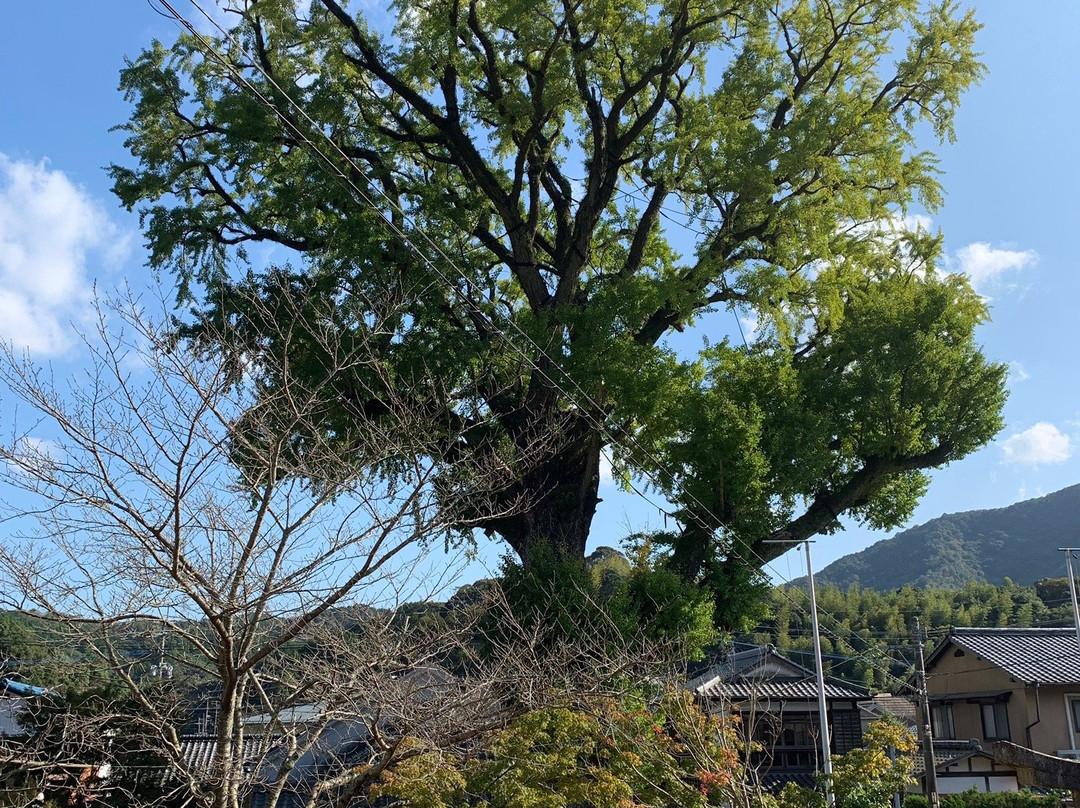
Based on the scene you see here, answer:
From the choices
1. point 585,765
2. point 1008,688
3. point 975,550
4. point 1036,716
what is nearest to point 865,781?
point 585,765

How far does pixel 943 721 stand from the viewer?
26156 millimetres

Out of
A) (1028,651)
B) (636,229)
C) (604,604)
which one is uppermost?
(636,229)

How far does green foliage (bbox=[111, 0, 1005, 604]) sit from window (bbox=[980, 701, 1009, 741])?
30.8 ft

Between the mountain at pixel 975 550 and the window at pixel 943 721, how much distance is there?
211 ft

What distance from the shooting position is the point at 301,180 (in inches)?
615

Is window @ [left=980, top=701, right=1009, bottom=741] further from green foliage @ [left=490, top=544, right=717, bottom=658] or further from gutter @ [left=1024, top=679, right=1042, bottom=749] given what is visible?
green foliage @ [left=490, top=544, right=717, bottom=658]

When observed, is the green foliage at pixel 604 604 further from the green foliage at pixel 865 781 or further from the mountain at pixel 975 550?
the mountain at pixel 975 550

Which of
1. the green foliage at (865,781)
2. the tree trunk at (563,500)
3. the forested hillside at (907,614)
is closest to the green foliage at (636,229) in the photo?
the tree trunk at (563,500)

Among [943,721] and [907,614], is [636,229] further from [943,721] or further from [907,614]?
[907,614]

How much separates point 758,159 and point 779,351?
3.90 meters

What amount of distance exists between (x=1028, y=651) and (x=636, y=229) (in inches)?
636

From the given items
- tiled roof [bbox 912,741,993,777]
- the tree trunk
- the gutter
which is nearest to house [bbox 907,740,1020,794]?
tiled roof [bbox 912,741,993,777]

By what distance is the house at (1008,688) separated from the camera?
22812mm

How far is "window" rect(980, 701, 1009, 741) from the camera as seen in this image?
23.8 metres
